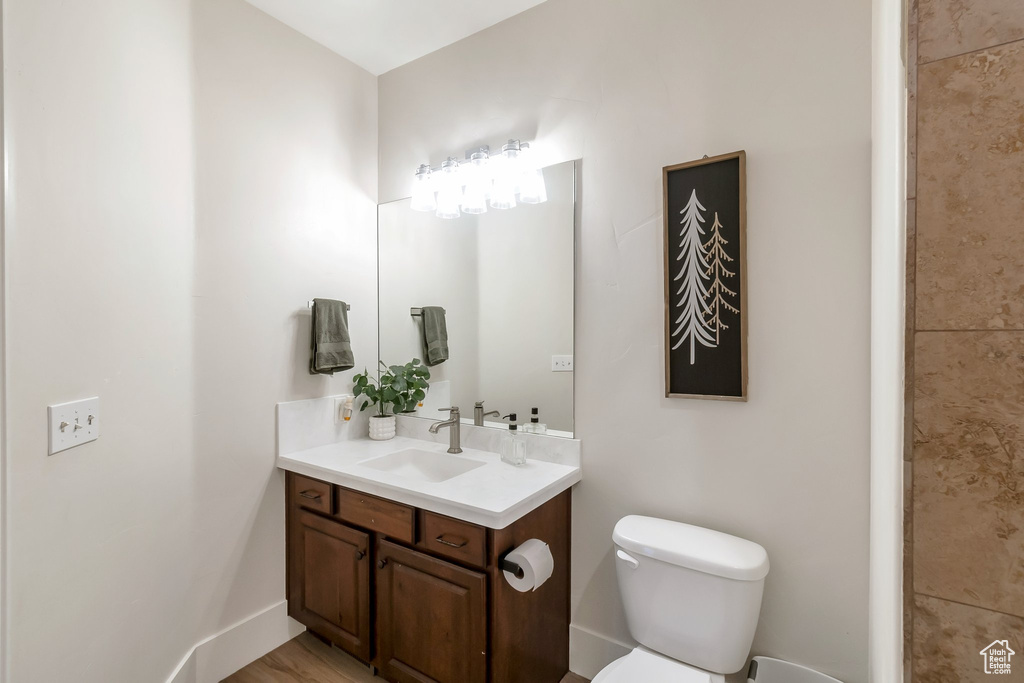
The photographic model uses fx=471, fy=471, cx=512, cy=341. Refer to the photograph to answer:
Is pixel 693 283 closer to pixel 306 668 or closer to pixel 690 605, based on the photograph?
pixel 690 605

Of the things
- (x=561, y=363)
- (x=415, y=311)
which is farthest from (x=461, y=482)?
(x=415, y=311)

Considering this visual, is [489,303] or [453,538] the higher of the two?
[489,303]

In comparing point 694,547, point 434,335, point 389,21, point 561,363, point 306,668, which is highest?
point 389,21

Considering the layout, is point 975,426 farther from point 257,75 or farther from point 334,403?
point 257,75

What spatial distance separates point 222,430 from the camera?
1800mm

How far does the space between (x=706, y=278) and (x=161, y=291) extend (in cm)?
179

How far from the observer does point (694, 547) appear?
1379 millimetres

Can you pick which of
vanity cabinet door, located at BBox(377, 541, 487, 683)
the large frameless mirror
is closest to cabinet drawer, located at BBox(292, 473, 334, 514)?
vanity cabinet door, located at BBox(377, 541, 487, 683)

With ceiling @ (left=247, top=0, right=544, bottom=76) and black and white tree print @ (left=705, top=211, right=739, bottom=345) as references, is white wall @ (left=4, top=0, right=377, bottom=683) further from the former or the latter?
black and white tree print @ (left=705, top=211, right=739, bottom=345)

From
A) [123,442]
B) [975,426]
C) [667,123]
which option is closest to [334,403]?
[123,442]

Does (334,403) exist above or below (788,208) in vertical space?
below

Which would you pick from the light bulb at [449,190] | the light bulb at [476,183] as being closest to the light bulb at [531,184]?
the light bulb at [476,183]

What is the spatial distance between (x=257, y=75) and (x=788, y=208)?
2052mm

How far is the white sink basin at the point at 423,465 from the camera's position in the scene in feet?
6.36
